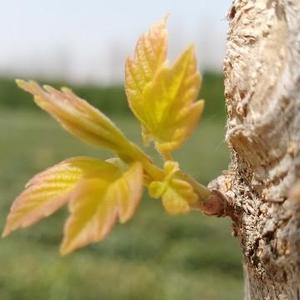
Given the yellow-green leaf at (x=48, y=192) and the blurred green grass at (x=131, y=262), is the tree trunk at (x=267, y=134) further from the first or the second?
the blurred green grass at (x=131, y=262)

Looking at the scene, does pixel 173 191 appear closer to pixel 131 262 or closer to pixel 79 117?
pixel 79 117

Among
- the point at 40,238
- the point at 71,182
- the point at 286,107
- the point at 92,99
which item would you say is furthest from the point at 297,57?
the point at 92,99

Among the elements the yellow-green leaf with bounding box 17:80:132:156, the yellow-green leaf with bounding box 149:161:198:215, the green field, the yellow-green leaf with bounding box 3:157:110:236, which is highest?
the yellow-green leaf with bounding box 17:80:132:156

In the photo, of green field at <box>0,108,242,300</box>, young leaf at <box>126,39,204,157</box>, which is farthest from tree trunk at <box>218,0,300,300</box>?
green field at <box>0,108,242,300</box>

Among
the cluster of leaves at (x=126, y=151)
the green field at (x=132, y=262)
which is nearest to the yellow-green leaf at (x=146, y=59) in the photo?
the cluster of leaves at (x=126, y=151)

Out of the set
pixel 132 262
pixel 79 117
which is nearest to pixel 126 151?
pixel 79 117

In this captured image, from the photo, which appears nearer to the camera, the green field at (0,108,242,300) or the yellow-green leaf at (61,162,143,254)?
the yellow-green leaf at (61,162,143,254)

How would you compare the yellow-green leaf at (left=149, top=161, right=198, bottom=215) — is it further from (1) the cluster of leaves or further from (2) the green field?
(2) the green field

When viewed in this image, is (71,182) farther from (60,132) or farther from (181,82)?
(60,132)
